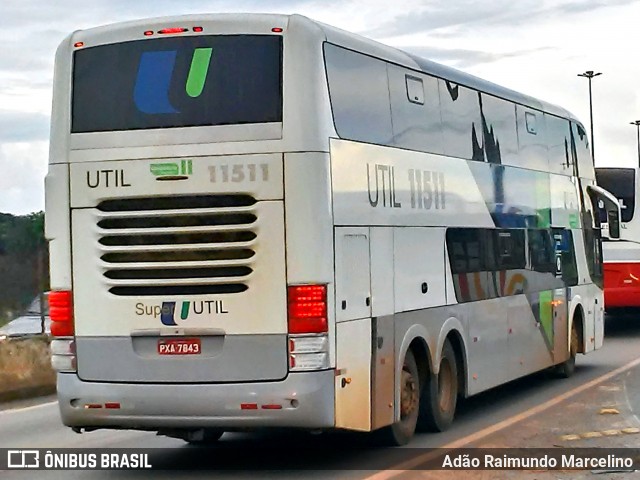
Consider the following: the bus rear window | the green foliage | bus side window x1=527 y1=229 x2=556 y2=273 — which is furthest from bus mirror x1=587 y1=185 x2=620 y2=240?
the green foliage

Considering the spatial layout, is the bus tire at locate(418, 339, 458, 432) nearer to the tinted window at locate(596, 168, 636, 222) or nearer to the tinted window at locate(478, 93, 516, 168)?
the tinted window at locate(478, 93, 516, 168)

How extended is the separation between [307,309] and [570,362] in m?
9.78

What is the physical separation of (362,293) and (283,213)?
4.19 feet

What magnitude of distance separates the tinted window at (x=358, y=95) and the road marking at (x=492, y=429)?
2.85 m

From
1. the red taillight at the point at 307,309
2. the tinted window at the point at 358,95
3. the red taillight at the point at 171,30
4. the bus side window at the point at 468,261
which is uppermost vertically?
the red taillight at the point at 171,30

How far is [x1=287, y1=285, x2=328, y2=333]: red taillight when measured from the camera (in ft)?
35.4

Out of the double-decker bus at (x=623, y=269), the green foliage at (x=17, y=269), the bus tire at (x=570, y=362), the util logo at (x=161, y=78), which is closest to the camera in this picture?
the util logo at (x=161, y=78)

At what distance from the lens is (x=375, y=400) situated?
11805mm

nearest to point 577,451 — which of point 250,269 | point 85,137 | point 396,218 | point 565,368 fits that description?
point 396,218

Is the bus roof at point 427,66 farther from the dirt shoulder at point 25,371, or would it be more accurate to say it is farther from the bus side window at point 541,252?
the dirt shoulder at point 25,371

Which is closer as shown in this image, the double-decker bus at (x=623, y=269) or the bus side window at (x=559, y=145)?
the bus side window at (x=559, y=145)

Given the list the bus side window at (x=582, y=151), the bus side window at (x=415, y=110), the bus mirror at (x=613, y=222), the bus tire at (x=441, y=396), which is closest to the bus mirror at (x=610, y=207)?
the bus mirror at (x=613, y=222)

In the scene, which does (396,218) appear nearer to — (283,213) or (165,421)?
(283,213)

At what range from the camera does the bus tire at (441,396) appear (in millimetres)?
13500
